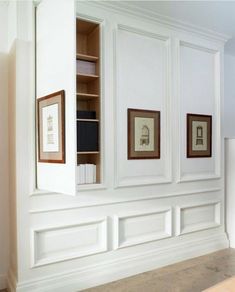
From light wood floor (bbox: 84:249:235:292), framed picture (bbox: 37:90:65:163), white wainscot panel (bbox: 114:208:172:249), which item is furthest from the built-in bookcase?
light wood floor (bbox: 84:249:235:292)

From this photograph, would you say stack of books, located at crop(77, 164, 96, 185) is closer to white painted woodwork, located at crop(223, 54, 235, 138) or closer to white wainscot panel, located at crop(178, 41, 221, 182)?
white wainscot panel, located at crop(178, 41, 221, 182)

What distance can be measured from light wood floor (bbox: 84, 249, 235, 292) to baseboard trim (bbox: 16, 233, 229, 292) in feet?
0.21

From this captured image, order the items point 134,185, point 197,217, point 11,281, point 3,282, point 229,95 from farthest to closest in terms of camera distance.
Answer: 1. point 229,95
2. point 197,217
3. point 134,185
4. point 3,282
5. point 11,281

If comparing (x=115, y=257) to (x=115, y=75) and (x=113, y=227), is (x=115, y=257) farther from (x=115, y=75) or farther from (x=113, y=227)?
(x=115, y=75)

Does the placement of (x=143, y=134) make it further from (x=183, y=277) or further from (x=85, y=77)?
(x=183, y=277)

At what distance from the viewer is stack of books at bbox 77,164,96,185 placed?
262cm

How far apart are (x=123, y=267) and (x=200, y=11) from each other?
2.73m

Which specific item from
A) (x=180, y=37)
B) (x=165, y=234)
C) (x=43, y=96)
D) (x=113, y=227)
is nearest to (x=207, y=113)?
(x=180, y=37)

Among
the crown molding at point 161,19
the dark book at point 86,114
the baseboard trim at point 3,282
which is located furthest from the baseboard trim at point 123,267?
the crown molding at point 161,19

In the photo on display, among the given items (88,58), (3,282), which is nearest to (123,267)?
(3,282)

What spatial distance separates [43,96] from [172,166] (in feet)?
5.44

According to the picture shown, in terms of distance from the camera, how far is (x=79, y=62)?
2619 millimetres

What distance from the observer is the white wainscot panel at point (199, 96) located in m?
3.25

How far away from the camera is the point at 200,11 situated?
2896 mm
